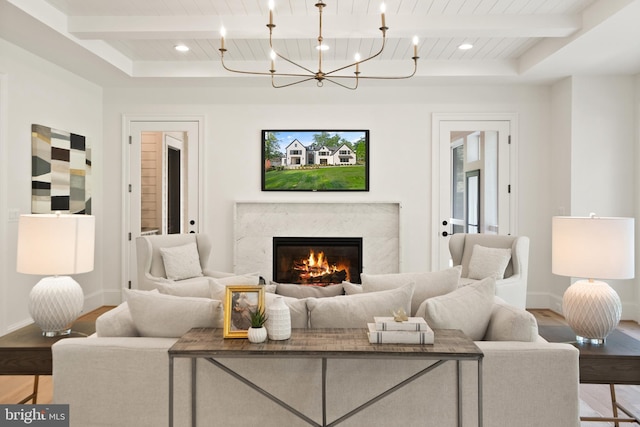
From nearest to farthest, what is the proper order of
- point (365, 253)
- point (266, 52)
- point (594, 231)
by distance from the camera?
point (594, 231)
point (266, 52)
point (365, 253)

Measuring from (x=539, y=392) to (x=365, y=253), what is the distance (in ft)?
12.6

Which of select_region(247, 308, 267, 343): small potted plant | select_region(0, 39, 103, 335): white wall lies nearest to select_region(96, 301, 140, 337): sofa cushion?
select_region(247, 308, 267, 343): small potted plant

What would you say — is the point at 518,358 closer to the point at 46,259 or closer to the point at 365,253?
the point at 46,259

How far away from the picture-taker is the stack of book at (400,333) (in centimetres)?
189

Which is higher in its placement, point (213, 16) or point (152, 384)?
point (213, 16)

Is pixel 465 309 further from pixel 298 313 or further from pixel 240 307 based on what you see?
pixel 240 307

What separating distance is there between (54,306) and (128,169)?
3593 millimetres

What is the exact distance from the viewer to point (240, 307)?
79.4 inches

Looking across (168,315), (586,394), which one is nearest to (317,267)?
(586,394)

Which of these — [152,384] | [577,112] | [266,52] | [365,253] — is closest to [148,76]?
[266,52]

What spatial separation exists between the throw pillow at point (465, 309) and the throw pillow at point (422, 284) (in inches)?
5.0

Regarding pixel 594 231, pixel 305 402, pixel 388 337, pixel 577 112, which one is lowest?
pixel 305 402

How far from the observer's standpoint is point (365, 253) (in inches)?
227

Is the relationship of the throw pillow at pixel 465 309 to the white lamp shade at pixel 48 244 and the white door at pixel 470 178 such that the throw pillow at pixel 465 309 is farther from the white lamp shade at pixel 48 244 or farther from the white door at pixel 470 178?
the white door at pixel 470 178
